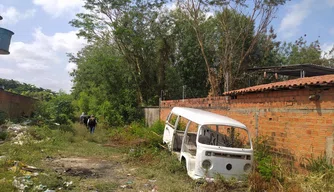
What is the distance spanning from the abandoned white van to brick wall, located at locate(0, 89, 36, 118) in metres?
12.4

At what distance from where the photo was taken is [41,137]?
1445 centimetres

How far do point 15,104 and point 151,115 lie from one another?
29.7 ft

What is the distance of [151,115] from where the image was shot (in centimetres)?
1988

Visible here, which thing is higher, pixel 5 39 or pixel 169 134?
pixel 5 39

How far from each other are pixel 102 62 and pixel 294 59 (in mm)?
17975

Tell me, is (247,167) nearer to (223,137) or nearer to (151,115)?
(223,137)

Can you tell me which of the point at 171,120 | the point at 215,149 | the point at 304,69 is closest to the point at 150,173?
the point at 215,149

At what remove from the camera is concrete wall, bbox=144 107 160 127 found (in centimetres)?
1916

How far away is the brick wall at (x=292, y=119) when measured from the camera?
664cm

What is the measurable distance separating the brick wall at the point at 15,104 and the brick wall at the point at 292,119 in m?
13.9

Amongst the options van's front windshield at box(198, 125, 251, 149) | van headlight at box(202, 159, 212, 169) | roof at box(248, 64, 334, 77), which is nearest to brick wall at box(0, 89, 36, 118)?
van's front windshield at box(198, 125, 251, 149)

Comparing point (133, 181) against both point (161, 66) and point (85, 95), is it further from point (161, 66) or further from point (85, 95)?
point (85, 95)

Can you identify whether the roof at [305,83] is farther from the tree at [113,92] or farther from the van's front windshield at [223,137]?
the tree at [113,92]

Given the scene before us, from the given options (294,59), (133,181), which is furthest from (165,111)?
(294,59)
